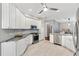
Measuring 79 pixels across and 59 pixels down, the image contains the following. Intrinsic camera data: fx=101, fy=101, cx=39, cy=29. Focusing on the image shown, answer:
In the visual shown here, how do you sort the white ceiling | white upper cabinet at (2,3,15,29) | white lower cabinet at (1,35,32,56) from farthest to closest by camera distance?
white upper cabinet at (2,3,15,29)
white lower cabinet at (1,35,32,56)
the white ceiling

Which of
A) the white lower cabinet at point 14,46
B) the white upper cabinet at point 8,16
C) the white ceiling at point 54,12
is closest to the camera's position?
the white ceiling at point 54,12

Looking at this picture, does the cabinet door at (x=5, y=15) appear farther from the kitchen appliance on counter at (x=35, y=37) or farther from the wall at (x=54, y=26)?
the wall at (x=54, y=26)

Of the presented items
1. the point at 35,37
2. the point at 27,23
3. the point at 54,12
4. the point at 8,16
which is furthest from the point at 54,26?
the point at 8,16

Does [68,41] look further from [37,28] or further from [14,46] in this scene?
[14,46]

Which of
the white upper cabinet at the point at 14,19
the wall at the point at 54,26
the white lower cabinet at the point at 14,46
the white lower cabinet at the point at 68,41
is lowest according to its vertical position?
the white lower cabinet at the point at 14,46

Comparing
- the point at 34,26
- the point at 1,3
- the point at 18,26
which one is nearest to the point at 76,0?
the point at 34,26

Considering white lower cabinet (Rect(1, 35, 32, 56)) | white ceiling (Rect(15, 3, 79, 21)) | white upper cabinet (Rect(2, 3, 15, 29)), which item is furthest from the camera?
white upper cabinet (Rect(2, 3, 15, 29))

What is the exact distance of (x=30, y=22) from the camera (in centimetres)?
176

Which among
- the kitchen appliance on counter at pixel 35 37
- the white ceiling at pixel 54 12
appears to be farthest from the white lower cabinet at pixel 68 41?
the kitchen appliance on counter at pixel 35 37

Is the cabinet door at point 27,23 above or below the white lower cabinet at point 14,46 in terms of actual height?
above

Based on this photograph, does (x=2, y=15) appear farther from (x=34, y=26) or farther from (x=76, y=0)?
(x=76, y=0)

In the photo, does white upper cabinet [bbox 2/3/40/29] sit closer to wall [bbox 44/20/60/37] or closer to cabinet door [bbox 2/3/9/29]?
cabinet door [bbox 2/3/9/29]

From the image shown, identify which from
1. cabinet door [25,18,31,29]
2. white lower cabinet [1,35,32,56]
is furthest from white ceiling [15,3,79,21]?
white lower cabinet [1,35,32,56]

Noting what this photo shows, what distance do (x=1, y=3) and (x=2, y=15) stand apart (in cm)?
24
